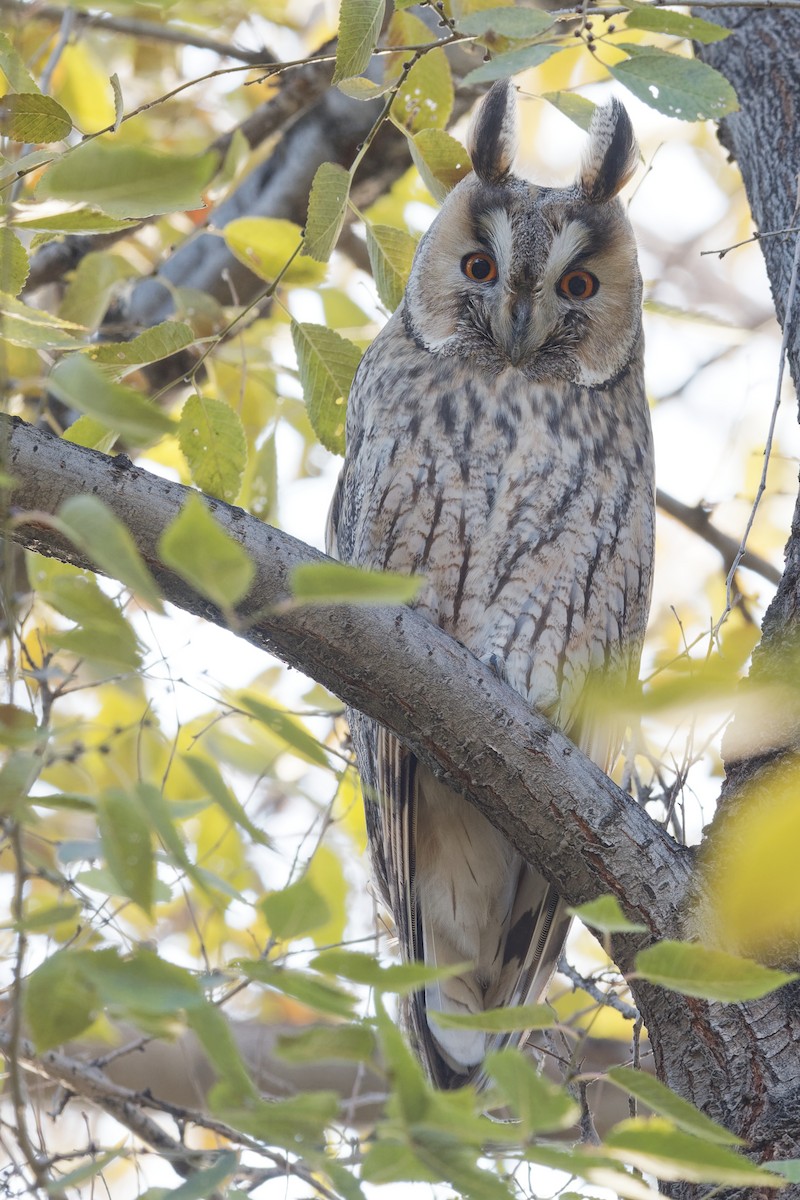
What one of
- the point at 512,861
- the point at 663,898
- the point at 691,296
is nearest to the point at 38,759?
the point at 663,898

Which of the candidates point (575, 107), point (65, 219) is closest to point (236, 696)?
point (65, 219)

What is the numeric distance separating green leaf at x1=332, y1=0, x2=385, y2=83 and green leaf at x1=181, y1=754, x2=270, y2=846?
921 mm

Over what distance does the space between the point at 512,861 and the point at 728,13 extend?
1580mm

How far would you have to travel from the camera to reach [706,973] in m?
0.78

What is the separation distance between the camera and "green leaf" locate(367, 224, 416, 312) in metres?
1.89

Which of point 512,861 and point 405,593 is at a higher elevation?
point 512,861

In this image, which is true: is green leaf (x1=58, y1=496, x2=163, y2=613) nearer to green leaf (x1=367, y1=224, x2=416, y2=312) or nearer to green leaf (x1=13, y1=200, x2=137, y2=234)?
green leaf (x1=13, y1=200, x2=137, y2=234)

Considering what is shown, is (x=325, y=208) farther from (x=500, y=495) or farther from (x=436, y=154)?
(x=500, y=495)

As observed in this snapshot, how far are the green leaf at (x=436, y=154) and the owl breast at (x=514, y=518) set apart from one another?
0.31 metres

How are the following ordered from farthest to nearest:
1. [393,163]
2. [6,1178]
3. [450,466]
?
[393,163]
[450,466]
[6,1178]

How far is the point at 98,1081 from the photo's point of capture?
5.68 ft

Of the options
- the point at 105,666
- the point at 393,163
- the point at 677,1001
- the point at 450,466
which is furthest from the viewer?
the point at 393,163

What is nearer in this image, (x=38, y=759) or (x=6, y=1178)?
(x=38, y=759)

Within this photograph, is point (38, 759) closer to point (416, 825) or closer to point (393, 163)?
point (416, 825)
